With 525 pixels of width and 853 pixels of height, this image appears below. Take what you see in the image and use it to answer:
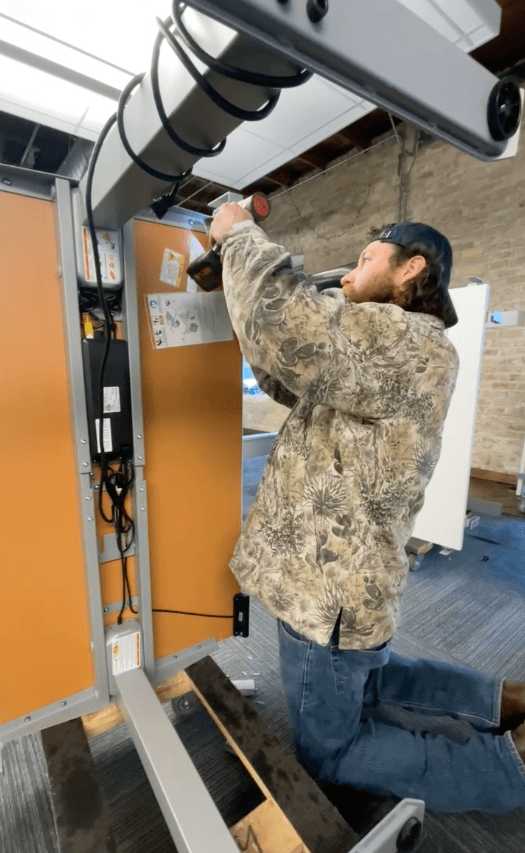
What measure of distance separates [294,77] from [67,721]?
152 cm

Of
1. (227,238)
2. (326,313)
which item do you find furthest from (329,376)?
(227,238)

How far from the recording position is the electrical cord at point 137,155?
1.50ft

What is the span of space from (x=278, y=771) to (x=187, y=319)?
122 centimetres

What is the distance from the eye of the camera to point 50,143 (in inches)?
137

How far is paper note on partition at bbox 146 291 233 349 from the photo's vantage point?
1145mm

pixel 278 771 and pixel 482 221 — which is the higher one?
pixel 482 221

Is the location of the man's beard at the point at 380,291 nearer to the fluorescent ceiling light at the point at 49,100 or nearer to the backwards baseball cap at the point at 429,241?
the backwards baseball cap at the point at 429,241

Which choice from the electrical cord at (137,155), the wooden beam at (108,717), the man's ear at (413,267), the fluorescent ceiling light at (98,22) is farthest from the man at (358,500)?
the fluorescent ceiling light at (98,22)

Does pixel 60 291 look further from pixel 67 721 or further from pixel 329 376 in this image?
pixel 67 721

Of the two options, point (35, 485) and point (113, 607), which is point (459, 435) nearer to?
point (113, 607)

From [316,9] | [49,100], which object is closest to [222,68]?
[316,9]

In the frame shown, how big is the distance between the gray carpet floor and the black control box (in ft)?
3.37

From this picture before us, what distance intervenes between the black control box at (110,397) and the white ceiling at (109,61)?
5.00 feet

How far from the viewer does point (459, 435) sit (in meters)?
2.53
